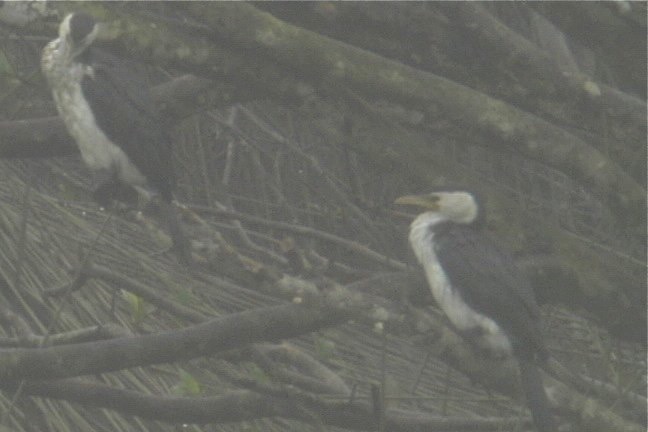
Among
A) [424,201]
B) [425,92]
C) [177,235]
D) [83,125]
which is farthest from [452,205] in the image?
[83,125]

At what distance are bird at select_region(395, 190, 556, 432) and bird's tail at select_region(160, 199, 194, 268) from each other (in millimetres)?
614

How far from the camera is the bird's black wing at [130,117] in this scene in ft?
13.3

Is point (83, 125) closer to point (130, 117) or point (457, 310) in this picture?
point (130, 117)

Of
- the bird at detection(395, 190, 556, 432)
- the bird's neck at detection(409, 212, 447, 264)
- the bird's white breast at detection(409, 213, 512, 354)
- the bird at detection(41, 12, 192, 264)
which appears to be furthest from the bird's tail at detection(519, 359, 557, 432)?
the bird at detection(41, 12, 192, 264)

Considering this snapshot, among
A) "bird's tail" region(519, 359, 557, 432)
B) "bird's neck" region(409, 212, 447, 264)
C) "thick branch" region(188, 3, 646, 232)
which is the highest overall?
"thick branch" region(188, 3, 646, 232)

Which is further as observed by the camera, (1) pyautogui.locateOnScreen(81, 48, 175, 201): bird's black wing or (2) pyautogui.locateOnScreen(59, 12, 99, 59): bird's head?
(1) pyautogui.locateOnScreen(81, 48, 175, 201): bird's black wing

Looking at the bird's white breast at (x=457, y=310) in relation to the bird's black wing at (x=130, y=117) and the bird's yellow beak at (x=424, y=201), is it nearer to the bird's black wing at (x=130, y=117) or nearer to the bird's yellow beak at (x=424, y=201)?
the bird's yellow beak at (x=424, y=201)

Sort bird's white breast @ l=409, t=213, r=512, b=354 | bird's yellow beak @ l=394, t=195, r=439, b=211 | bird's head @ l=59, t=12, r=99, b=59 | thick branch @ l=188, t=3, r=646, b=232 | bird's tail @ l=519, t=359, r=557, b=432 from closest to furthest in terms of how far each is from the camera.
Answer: bird's tail @ l=519, t=359, r=557, b=432 → thick branch @ l=188, t=3, r=646, b=232 → bird's head @ l=59, t=12, r=99, b=59 → bird's white breast @ l=409, t=213, r=512, b=354 → bird's yellow beak @ l=394, t=195, r=439, b=211

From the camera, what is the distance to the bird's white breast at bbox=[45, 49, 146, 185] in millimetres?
4117

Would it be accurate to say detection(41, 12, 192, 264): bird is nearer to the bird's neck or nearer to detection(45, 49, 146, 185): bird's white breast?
detection(45, 49, 146, 185): bird's white breast

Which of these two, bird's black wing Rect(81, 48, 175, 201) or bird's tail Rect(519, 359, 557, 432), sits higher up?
bird's black wing Rect(81, 48, 175, 201)

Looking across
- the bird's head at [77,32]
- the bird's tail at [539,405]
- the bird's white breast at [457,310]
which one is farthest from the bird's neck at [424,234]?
the bird's head at [77,32]

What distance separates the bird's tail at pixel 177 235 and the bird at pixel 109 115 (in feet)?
0.16

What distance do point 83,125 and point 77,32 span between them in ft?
1.47
